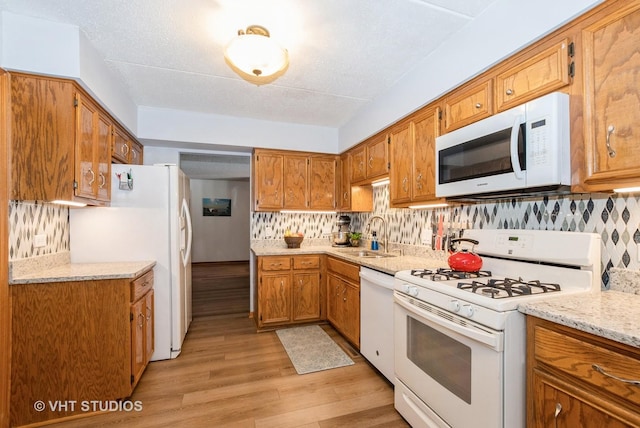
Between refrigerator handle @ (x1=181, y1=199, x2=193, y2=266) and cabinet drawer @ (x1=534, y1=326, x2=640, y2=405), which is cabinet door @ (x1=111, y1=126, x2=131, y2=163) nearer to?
refrigerator handle @ (x1=181, y1=199, x2=193, y2=266)

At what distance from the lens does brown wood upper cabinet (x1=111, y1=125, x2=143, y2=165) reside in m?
2.72

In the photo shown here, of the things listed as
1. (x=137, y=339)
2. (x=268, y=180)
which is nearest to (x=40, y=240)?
(x=137, y=339)

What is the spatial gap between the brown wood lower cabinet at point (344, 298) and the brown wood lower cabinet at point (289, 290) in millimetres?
159

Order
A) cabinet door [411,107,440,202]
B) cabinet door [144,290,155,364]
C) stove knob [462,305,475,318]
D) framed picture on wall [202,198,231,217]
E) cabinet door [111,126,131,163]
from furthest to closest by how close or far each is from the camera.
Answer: framed picture on wall [202,198,231,217] → cabinet door [111,126,131,163] → cabinet door [144,290,155,364] → cabinet door [411,107,440,202] → stove knob [462,305,475,318]

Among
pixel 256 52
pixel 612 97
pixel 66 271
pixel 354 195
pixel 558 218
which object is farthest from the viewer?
pixel 354 195

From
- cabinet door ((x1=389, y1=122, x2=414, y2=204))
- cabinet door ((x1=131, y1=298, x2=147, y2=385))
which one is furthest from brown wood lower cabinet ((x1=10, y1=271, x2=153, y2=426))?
cabinet door ((x1=389, y1=122, x2=414, y2=204))

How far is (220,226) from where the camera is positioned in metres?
8.38

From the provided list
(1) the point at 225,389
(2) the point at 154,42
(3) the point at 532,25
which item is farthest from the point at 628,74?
(1) the point at 225,389

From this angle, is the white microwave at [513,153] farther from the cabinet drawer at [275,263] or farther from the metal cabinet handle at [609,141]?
the cabinet drawer at [275,263]

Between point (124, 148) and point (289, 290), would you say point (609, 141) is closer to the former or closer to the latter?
point (289, 290)

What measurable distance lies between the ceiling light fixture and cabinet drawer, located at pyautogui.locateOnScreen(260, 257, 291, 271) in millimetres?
2014

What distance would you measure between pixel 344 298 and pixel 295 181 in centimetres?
165

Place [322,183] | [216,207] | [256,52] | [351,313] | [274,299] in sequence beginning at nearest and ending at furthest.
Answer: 1. [256,52]
2. [351,313]
3. [274,299]
4. [322,183]
5. [216,207]

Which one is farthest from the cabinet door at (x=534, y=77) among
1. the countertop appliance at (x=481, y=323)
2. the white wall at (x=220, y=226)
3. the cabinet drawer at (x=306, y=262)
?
the white wall at (x=220, y=226)
